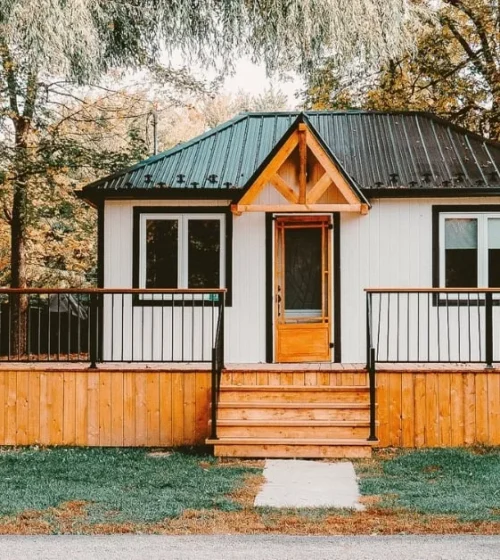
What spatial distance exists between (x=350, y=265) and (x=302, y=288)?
2.52ft

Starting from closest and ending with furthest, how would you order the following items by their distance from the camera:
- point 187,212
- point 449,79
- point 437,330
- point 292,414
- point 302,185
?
1. point 292,414
2. point 302,185
3. point 437,330
4. point 187,212
5. point 449,79

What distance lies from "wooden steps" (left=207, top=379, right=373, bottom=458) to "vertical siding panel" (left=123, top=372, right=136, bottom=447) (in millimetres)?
1127

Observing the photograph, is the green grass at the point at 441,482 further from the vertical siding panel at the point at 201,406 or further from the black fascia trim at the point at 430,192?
the black fascia trim at the point at 430,192

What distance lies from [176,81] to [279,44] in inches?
287

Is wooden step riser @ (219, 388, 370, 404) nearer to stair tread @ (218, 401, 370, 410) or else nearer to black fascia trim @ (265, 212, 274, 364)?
stair tread @ (218, 401, 370, 410)

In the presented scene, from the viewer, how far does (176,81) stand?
16000 millimetres

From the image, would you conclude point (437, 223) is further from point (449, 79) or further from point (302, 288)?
point (449, 79)

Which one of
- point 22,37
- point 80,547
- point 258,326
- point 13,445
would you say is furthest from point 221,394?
point 22,37

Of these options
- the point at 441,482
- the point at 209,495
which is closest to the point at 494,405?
the point at 441,482

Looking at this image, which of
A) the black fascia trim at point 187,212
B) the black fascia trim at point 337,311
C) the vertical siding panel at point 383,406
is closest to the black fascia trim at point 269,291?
the black fascia trim at point 187,212

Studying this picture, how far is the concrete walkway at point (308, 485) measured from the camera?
656 cm

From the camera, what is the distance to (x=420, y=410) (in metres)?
9.08

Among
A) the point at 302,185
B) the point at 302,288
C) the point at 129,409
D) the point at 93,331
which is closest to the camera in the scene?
the point at 129,409

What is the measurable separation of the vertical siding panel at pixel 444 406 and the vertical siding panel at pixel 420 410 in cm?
19
